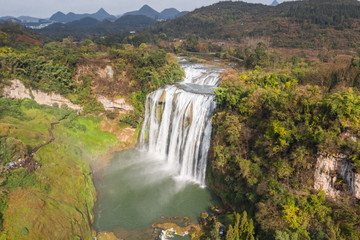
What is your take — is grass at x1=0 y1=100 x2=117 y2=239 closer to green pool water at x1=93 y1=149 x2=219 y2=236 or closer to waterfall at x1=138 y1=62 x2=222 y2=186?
green pool water at x1=93 y1=149 x2=219 y2=236

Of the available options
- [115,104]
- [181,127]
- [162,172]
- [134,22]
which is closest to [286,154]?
[181,127]

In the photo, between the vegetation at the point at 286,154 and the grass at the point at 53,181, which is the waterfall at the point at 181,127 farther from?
the grass at the point at 53,181

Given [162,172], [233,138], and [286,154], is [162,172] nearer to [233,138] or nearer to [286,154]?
[233,138]

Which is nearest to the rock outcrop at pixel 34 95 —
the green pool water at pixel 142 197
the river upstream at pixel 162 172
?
the river upstream at pixel 162 172

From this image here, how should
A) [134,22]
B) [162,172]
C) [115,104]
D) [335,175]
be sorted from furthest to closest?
[134,22] → [115,104] → [162,172] → [335,175]

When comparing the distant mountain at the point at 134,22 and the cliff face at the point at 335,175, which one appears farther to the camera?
the distant mountain at the point at 134,22

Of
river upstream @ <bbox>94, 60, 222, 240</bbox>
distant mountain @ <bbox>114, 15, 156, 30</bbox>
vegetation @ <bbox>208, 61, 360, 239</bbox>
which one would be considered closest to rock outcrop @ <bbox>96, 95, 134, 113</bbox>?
river upstream @ <bbox>94, 60, 222, 240</bbox>
